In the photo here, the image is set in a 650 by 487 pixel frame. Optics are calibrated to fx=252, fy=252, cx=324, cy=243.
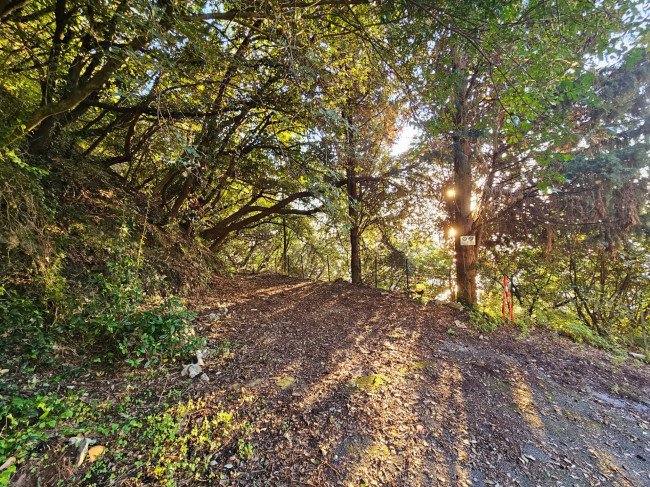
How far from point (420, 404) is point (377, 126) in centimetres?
394

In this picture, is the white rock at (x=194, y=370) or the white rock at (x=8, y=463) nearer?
the white rock at (x=8, y=463)

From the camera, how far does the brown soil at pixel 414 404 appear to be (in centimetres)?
184

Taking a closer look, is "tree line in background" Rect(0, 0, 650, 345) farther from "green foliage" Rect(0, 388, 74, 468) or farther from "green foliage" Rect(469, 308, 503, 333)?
"green foliage" Rect(0, 388, 74, 468)

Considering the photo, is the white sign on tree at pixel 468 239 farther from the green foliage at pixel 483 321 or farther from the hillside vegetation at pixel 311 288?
the green foliage at pixel 483 321

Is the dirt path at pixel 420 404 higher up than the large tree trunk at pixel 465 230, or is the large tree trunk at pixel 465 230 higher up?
the large tree trunk at pixel 465 230

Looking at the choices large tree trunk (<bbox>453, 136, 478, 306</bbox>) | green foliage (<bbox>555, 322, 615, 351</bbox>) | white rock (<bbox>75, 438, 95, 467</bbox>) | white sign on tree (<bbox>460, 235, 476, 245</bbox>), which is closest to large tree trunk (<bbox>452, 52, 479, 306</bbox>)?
large tree trunk (<bbox>453, 136, 478, 306</bbox>)

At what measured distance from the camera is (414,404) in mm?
2529

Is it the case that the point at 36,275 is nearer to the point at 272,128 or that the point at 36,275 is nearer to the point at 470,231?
the point at 272,128

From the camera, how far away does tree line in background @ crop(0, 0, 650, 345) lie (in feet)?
8.44

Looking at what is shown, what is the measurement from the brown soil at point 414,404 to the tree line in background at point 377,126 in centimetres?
191

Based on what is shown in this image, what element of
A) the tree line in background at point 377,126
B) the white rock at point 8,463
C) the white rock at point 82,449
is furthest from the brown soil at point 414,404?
the tree line in background at point 377,126

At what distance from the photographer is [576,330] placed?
518cm

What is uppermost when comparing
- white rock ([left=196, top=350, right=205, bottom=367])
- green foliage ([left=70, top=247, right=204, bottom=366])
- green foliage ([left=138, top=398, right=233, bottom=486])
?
green foliage ([left=70, top=247, right=204, bottom=366])

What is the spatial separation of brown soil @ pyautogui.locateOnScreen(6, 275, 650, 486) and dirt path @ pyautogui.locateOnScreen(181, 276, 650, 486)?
13 millimetres
